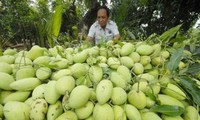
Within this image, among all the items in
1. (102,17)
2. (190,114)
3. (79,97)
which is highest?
(102,17)

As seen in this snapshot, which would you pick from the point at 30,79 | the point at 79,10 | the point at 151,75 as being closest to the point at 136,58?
the point at 151,75

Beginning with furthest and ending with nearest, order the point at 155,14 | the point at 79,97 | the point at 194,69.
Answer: the point at 155,14 < the point at 194,69 < the point at 79,97

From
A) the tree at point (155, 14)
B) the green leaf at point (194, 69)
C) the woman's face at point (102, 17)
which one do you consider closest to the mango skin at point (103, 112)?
the green leaf at point (194, 69)

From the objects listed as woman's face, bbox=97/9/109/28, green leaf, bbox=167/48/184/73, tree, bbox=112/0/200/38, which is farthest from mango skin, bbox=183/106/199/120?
tree, bbox=112/0/200/38

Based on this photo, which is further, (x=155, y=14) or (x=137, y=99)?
(x=155, y=14)

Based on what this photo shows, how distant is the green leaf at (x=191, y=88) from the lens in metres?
0.96

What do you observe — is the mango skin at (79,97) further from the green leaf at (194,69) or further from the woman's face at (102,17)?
the woman's face at (102,17)

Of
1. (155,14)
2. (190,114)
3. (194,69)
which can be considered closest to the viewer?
(190,114)

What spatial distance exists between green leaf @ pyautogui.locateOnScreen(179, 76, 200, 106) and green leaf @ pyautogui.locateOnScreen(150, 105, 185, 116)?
3.4 inches

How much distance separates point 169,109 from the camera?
35.6 inches

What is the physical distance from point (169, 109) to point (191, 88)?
144 millimetres

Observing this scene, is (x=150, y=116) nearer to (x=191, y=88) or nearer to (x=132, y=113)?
(x=132, y=113)

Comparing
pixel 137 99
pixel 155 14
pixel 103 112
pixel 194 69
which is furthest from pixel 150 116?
pixel 155 14

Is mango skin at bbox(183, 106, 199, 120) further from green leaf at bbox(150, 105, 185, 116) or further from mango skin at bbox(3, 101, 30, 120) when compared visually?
mango skin at bbox(3, 101, 30, 120)
